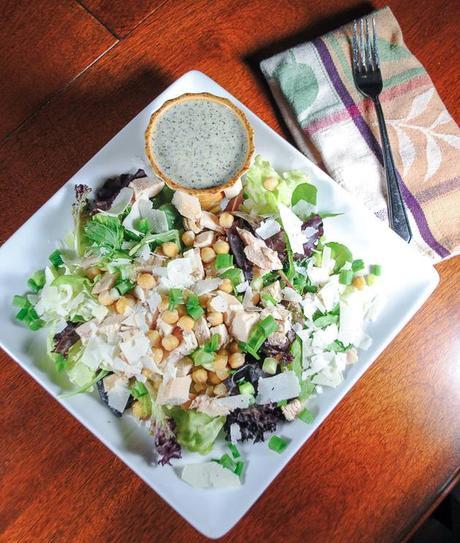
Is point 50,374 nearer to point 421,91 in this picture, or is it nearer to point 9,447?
point 9,447

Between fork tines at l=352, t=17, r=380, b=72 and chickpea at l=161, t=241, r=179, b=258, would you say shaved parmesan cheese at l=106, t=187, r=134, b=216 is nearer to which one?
chickpea at l=161, t=241, r=179, b=258

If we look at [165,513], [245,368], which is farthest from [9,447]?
[245,368]

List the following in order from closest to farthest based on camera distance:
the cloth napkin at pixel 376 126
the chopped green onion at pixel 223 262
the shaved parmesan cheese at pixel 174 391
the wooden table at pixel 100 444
Answer: the shaved parmesan cheese at pixel 174 391
the chopped green onion at pixel 223 262
the wooden table at pixel 100 444
the cloth napkin at pixel 376 126

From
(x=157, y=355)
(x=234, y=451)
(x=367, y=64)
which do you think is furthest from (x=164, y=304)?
(x=367, y=64)

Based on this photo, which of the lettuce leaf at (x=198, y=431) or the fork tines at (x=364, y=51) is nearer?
the lettuce leaf at (x=198, y=431)

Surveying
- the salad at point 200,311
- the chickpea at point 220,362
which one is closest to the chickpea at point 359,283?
the salad at point 200,311

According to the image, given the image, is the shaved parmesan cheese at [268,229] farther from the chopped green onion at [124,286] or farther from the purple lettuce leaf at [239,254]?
the chopped green onion at [124,286]

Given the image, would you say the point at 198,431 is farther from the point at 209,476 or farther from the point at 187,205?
the point at 187,205
